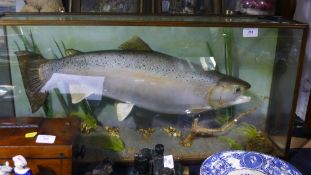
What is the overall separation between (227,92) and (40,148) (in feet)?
1.72

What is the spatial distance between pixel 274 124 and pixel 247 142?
4.1 inches

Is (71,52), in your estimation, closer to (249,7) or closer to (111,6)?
(111,6)

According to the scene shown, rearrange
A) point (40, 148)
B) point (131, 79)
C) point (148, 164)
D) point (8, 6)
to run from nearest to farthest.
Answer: point (40, 148)
point (148, 164)
point (131, 79)
point (8, 6)

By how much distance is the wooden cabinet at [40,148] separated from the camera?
0.74 meters

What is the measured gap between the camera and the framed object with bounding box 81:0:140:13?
116 cm

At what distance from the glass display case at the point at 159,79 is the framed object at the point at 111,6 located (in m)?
0.23

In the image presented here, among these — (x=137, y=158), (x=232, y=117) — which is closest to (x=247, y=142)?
(x=232, y=117)

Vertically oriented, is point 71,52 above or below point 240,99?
above

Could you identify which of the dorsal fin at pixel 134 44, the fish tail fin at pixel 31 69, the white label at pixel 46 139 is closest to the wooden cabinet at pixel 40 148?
the white label at pixel 46 139

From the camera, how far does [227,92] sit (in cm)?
99

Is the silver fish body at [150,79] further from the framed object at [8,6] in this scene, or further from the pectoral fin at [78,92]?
the framed object at [8,6]

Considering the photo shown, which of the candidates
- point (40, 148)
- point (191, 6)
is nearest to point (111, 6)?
point (191, 6)

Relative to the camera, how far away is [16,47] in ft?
3.01

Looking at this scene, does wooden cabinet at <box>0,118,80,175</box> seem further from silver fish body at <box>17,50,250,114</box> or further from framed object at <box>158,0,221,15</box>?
framed object at <box>158,0,221,15</box>
